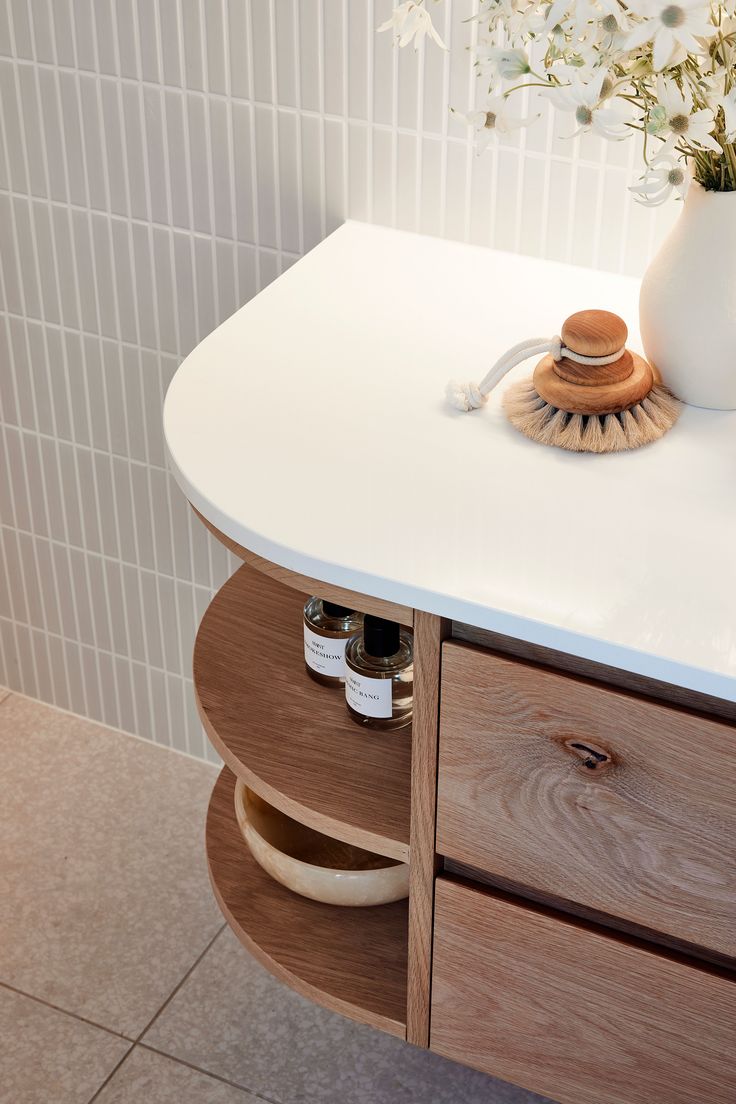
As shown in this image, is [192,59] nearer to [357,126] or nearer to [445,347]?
[357,126]

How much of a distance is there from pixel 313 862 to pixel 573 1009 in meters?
0.37

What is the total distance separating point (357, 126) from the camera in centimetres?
133

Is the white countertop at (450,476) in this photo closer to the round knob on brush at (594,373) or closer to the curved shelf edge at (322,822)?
the round knob on brush at (594,373)

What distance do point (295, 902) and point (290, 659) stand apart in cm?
24

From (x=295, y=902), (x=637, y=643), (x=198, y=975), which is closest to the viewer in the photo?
(x=637, y=643)

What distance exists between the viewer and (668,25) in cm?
81

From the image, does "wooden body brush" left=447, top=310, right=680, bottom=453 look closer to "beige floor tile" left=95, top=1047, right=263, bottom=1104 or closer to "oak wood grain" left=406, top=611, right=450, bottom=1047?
"oak wood grain" left=406, top=611, right=450, bottom=1047

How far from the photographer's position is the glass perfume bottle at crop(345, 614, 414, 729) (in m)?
1.12

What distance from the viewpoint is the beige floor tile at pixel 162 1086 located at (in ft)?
4.96

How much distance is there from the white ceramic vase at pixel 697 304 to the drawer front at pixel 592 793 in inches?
12.3

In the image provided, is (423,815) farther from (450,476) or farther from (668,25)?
(668,25)

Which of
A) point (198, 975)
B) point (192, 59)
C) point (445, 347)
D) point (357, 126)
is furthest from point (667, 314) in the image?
point (198, 975)

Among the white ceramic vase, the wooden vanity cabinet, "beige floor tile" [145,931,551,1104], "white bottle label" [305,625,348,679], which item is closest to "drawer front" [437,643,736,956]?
the wooden vanity cabinet

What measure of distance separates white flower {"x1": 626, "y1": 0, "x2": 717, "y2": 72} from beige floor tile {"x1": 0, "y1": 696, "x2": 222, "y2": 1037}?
1.24 m
